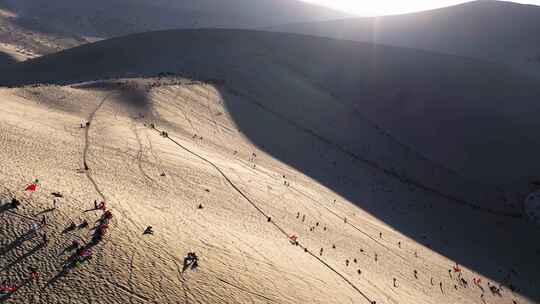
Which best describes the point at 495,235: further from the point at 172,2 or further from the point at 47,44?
the point at 172,2

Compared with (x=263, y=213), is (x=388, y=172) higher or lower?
higher

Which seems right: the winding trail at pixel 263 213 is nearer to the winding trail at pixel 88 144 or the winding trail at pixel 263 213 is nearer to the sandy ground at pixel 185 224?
the sandy ground at pixel 185 224

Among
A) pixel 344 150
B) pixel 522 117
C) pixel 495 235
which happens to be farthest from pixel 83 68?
pixel 522 117

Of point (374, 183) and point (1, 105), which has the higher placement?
point (374, 183)

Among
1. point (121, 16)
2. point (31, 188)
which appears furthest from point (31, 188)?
point (121, 16)

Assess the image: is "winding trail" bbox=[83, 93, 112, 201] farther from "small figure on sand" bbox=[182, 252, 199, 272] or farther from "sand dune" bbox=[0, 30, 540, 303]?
"small figure on sand" bbox=[182, 252, 199, 272]

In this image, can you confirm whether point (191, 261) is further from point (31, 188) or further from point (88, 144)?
point (88, 144)

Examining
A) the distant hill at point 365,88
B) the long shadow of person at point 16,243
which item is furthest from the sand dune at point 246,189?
the distant hill at point 365,88
